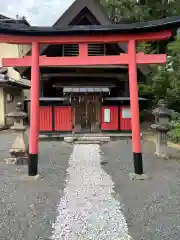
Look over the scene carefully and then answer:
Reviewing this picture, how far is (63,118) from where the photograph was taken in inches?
430

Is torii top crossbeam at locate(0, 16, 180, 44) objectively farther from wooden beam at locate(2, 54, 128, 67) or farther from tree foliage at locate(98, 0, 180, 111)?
tree foliage at locate(98, 0, 180, 111)

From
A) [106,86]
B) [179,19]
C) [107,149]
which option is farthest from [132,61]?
[106,86]

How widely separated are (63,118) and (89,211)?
304 inches

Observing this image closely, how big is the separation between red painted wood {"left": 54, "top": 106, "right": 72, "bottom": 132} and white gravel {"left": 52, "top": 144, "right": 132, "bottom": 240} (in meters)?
5.39

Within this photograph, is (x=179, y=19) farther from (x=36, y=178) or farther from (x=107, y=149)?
(x=107, y=149)

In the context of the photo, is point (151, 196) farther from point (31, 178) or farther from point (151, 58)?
point (151, 58)

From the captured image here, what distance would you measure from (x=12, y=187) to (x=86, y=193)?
61.7 inches

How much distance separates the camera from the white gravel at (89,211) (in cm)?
287

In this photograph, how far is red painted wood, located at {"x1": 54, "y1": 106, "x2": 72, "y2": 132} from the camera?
1090 cm

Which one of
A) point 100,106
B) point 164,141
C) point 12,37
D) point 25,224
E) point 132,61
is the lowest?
point 25,224

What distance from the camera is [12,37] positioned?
4996 mm

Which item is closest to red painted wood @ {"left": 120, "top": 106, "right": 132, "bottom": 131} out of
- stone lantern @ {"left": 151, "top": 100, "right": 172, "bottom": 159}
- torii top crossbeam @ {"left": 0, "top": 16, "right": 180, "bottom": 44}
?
stone lantern @ {"left": 151, "top": 100, "right": 172, "bottom": 159}

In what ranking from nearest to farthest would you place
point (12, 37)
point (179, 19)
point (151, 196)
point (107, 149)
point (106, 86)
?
point (151, 196) → point (179, 19) → point (12, 37) → point (107, 149) → point (106, 86)

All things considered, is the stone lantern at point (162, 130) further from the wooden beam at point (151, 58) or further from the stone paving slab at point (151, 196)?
the wooden beam at point (151, 58)
